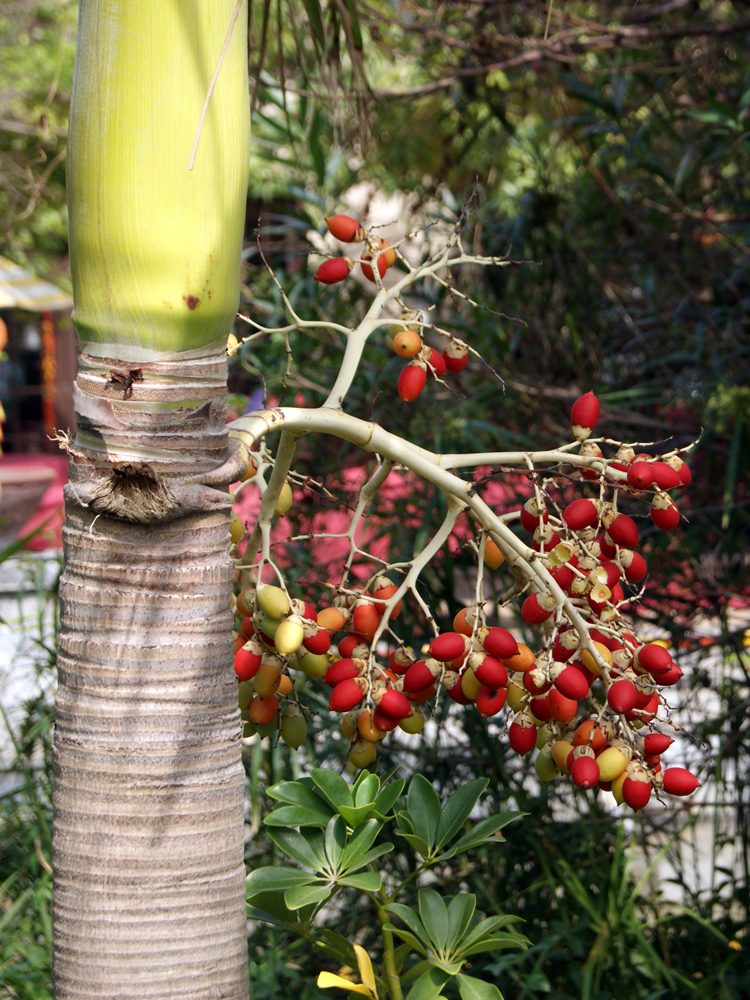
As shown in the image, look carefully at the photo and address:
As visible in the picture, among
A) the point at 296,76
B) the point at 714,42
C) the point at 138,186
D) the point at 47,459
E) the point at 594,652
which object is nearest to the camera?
the point at 138,186

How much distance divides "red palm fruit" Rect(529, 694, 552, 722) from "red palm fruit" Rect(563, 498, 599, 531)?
0.21 metres

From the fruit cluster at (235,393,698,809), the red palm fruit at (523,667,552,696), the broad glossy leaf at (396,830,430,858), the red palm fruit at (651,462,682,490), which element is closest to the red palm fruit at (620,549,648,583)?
the fruit cluster at (235,393,698,809)

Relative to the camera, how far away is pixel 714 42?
9.09 ft

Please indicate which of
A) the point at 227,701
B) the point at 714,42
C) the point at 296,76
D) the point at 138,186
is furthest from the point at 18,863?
the point at 714,42

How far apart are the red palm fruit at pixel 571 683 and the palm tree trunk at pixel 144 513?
37cm

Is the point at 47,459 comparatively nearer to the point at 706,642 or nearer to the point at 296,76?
the point at 296,76

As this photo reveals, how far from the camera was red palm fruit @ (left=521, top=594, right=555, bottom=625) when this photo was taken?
3.42 ft

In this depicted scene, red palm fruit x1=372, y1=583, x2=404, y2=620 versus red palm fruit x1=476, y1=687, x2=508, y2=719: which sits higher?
red palm fruit x1=372, y1=583, x2=404, y2=620

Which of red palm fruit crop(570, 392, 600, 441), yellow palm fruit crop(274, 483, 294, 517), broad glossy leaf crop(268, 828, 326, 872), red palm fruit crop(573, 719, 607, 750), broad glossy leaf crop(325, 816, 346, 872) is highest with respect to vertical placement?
red palm fruit crop(570, 392, 600, 441)

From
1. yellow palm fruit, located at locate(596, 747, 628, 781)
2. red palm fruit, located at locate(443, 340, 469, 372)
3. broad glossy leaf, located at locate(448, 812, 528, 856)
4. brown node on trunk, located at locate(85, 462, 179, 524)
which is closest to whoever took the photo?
brown node on trunk, located at locate(85, 462, 179, 524)

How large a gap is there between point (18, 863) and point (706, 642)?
185 cm

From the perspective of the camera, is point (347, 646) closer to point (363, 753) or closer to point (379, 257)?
point (363, 753)

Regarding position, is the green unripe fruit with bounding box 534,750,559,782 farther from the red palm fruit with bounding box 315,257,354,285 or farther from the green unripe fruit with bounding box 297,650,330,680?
the red palm fruit with bounding box 315,257,354,285

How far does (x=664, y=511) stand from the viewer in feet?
3.57
